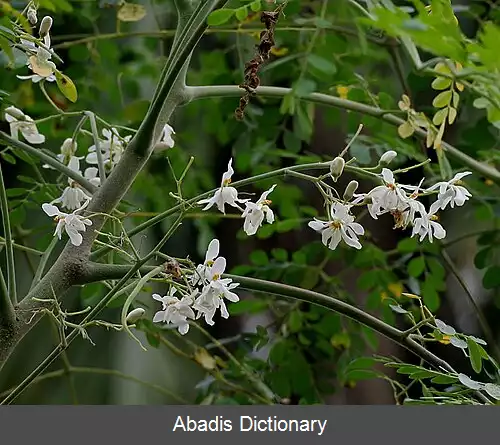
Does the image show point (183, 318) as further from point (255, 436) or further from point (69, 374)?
point (69, 374)

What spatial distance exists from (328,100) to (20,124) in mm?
276

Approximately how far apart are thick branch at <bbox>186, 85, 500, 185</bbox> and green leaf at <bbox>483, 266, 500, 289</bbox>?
142mm

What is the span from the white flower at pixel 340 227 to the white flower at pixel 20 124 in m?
0.27

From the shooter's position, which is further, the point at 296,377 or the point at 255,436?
the point at 296,377

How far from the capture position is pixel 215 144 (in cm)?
127

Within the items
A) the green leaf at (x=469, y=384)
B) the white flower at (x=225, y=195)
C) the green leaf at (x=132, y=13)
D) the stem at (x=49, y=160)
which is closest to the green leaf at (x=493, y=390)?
the green leaf at (x=469, y=384)

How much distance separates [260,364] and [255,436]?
378mm

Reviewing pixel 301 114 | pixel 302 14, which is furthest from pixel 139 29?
pixel 301 114

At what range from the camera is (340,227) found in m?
0.49

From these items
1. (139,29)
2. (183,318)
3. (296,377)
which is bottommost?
(296,377)

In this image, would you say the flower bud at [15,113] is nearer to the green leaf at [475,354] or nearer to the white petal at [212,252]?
the white petal at [212,252]

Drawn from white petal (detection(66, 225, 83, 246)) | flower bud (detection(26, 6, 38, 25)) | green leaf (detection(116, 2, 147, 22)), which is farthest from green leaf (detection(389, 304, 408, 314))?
green leaf (detection(116, 2, 147, 22))

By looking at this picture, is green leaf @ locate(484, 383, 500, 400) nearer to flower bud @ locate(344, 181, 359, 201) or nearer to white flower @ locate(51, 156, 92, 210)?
flower bud @ locate(344, 181, 359, 201)

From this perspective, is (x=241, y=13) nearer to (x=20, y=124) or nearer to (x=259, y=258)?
(x=20, y=124)
